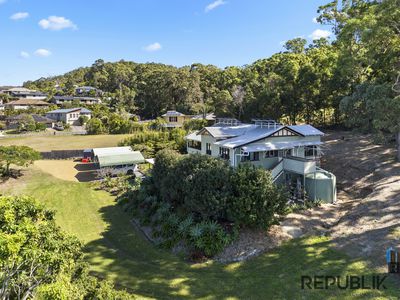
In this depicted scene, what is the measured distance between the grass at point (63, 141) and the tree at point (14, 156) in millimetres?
13322

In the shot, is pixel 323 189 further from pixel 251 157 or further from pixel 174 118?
pixel 174 118

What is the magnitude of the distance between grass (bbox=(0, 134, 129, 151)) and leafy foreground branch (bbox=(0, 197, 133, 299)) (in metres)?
37.0

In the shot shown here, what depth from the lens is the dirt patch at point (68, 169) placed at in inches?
1271

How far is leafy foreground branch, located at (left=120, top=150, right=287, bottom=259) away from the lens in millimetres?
15891

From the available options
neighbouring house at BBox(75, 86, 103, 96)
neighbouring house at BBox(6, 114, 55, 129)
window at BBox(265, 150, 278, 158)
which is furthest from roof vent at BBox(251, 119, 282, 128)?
neighbouring house at BBox(75, 86, 103, 96)

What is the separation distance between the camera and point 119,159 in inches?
1280

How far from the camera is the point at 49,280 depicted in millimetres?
8031

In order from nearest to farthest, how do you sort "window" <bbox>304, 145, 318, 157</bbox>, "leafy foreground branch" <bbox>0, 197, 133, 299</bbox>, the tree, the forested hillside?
"leafy foreground branch" <bbox>0, 197, 133, 299</bbox> → the forested hillside → "window" <bbox>304, 145, 318, 157</bbox> → the tree

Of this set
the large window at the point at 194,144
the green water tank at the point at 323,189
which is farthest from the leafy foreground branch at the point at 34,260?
the large window at the point at 194,144

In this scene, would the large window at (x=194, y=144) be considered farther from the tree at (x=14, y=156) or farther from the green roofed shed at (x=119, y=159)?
the tree at (x=14, y=156)

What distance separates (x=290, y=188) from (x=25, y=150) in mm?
26107

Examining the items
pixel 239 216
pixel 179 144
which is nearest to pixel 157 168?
pixel 239 216

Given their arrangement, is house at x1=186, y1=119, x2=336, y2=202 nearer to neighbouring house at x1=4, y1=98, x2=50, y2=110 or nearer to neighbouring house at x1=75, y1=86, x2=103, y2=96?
neighbouring house at x1=4, y1=98, x2=50, y2=110

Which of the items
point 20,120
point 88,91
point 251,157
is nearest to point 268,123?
point 251,157
